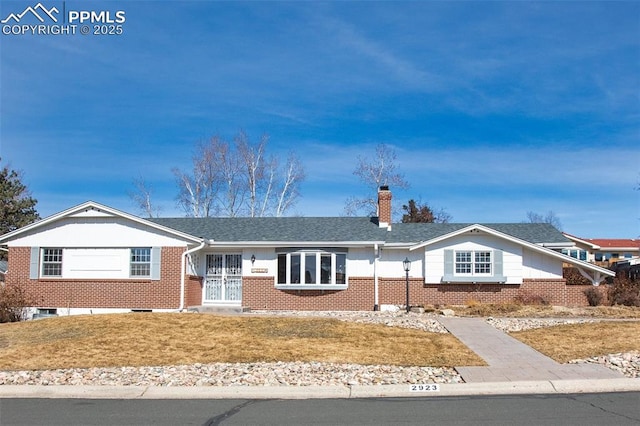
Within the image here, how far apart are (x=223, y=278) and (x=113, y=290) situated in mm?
4274

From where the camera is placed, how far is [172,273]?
77.8 feet

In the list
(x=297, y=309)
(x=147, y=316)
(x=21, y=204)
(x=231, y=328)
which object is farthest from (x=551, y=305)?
(x=21, y=204)

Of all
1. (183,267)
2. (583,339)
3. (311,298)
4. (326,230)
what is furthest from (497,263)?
(183,267)

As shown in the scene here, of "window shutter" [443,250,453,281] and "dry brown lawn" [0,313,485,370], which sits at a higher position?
"window shutter" [443,250,453,281]

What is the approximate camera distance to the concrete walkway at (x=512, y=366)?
1084 cm

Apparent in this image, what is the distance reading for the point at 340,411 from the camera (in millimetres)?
8781

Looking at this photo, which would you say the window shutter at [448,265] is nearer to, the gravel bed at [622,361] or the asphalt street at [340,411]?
the gravel bed at [622,361]

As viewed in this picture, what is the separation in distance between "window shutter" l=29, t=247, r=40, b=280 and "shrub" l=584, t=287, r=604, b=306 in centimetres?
2121

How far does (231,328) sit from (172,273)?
804 cm

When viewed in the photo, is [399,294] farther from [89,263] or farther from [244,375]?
[244,375]

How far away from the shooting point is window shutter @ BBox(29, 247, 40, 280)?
2434 centimetres

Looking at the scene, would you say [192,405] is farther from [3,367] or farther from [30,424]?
[3,367]

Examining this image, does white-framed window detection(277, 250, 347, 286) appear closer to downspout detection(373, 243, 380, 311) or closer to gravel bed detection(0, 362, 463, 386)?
downspout detection(373, 243, 380, 311)

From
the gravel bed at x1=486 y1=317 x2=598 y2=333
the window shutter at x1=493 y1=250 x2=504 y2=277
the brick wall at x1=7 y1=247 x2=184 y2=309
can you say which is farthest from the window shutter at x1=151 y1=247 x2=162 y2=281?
the window shutter at x1=493 y1=250 x2=504 y2=277
